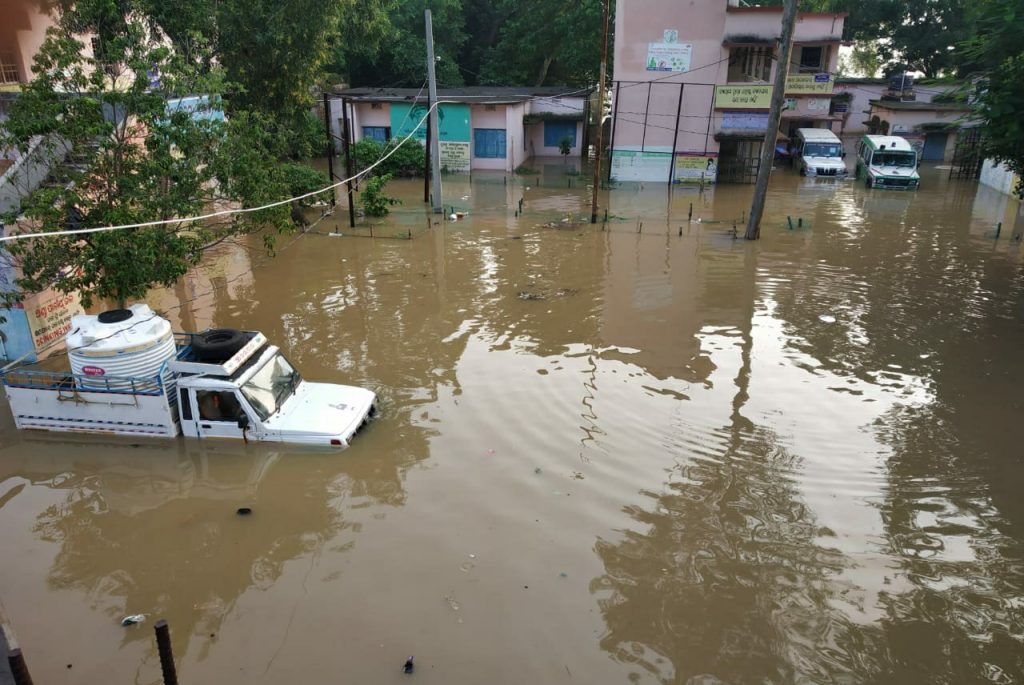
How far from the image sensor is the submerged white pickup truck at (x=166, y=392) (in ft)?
34.6

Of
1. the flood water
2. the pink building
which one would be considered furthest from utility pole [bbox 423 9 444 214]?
the pink building

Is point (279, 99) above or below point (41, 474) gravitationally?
above

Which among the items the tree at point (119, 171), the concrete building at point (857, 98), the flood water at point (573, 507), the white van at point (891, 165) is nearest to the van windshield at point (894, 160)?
the white van at point (891, 165)

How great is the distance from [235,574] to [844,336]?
42.0ft

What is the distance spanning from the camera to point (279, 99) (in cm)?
2562

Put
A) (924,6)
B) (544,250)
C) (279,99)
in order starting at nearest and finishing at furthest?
(544,250), (279,99), (924,6)

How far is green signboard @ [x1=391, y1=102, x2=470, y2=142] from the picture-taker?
38406 millimetres

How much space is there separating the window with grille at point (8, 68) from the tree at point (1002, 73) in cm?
2704

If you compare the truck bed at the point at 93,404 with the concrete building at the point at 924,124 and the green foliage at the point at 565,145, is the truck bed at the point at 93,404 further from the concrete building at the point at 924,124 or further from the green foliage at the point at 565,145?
the concrete building at the point at 924,124

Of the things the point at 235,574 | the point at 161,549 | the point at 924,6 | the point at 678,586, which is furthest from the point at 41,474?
the point at 924,6

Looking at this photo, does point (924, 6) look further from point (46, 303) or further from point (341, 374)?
point (46, 303)

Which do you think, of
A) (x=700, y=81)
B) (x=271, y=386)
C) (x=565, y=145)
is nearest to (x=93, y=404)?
(x=271, y=386)

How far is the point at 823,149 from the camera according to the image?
37625 millimetres

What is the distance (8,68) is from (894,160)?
120ft
